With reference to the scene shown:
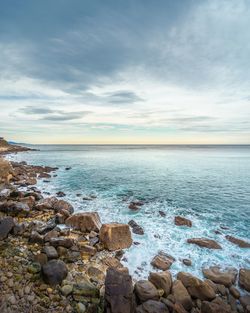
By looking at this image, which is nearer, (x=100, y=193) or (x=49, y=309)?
(x=49, y=309)

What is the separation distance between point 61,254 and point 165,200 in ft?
38.6

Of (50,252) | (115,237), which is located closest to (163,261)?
(115,237)

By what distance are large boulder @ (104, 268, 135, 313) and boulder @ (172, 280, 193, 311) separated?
1828mm

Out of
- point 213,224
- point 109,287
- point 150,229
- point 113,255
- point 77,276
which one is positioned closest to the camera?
point 109,287

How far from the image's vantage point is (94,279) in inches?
301

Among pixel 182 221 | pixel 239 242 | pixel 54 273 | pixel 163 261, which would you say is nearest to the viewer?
pixel 54 273

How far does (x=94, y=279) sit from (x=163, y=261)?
3.21 meters

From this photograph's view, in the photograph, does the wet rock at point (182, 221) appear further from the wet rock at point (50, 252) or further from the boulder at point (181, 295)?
the wet rock at point (50, 252)

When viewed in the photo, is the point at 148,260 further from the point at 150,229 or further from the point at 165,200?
the point at 165,200

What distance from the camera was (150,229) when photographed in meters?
12.7

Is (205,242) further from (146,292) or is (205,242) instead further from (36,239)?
(36,239)

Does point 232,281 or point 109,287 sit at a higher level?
point 109,287

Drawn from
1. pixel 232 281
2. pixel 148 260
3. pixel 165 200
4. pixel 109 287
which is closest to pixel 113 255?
pixel 148 260

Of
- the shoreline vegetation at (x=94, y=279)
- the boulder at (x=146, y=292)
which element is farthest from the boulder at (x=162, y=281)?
the boulder at (x=146, y=292)
